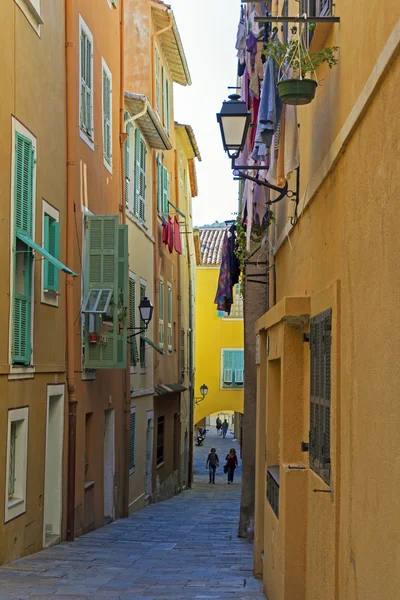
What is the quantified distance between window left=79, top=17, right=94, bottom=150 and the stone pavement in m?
6.76

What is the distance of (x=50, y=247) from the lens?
14172 millimetres

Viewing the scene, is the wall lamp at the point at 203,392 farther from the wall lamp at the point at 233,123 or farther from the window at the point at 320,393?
the window at the point at 320,393

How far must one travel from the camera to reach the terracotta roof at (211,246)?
45031 mm

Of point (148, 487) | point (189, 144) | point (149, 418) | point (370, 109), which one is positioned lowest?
point (148, 487)

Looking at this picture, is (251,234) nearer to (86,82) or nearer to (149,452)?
(86,82)

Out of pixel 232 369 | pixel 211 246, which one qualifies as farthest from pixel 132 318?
pixel 211 246

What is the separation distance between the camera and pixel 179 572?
11.6 meters

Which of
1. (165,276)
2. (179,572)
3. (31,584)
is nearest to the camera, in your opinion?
(31,584)

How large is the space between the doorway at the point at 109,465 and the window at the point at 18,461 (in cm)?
652

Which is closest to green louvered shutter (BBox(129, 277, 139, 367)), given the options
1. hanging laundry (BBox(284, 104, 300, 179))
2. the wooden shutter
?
the wooden shutter

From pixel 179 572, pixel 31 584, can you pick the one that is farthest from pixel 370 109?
pixel 179 572

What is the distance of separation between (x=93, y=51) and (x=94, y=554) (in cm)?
896

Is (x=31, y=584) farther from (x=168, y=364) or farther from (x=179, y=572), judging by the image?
(x=168, y=364)

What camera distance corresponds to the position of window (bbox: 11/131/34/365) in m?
11.9
